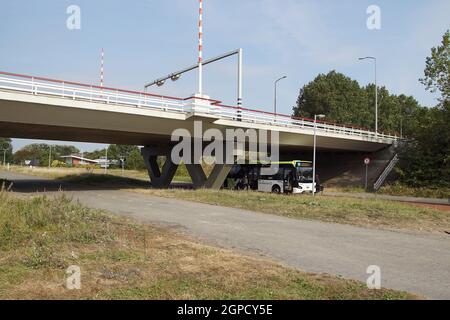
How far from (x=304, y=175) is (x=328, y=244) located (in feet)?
60.7

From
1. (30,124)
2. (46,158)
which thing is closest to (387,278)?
(30,124)

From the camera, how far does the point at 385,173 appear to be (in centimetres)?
3769

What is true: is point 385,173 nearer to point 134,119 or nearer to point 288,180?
point 288,180

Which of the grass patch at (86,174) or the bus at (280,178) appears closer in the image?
the bus at (280,178)

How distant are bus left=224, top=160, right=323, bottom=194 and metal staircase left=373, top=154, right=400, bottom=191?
32.0 feet

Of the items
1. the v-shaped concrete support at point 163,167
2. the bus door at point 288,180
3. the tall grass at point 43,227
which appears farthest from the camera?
the v-shaped concrete support at point 163,167

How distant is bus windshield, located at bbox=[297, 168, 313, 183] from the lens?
1086 inches

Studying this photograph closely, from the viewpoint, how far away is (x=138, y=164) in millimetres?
76812

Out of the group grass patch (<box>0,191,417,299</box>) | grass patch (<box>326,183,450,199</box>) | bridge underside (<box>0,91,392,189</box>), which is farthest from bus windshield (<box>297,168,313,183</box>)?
grass patch (<box>0,191,417,299</box>)

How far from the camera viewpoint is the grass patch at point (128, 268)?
5.30 m

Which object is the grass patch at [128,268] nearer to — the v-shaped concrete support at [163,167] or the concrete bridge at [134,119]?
the concrete bridge at [134,119]

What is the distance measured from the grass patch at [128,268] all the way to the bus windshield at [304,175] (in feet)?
63.3

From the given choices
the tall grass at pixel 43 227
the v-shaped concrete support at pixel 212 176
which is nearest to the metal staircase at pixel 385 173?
the v-shaped concrete support at pixel 212 176
